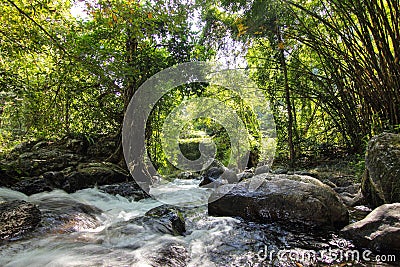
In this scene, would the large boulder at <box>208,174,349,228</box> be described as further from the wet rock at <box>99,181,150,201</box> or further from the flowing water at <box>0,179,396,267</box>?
the wet rock at <box>99,181,150,201</box>

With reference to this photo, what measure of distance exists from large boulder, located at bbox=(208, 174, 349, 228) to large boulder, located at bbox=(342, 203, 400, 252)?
43cm

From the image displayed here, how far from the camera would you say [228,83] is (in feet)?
27.1

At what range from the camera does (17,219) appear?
8.34 feet

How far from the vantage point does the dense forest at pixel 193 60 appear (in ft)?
11.6

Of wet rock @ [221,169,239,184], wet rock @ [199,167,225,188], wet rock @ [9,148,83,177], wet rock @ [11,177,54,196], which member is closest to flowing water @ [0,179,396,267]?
wet rock @ [11,177,54,196]

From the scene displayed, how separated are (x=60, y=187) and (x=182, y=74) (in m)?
3.66

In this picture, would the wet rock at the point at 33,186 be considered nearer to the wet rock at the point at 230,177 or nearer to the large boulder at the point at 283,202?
the large boulder at the point at 283,202

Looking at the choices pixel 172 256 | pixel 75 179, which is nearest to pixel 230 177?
pixel 75 179

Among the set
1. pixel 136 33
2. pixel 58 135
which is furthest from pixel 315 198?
pixel 58 135

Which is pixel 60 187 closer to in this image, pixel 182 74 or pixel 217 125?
pixel 182 74

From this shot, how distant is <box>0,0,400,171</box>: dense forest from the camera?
353 cm

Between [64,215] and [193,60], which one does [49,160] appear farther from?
[193,60]

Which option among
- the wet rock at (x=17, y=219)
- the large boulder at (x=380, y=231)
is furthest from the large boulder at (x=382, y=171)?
the wet rock at (x=17, y=219)

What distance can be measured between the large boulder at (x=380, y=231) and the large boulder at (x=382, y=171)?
0.66 metres
